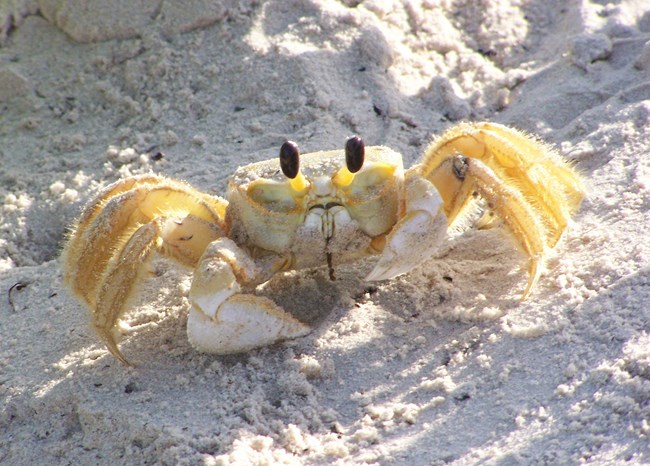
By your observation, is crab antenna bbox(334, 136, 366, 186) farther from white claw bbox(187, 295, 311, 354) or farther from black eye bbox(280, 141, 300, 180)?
white claw bbox(187, 295, 311, 354)

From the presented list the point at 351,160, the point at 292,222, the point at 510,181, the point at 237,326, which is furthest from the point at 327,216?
the point at 510,181

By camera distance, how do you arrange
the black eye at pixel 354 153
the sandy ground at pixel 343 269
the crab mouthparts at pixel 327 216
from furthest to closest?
the crab mouthparts at pixel 327 216 < the black eye at pixel 354 153 < the sandy ground at pixel 343 269

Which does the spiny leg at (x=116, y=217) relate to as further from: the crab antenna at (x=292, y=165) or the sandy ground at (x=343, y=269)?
the crab antenna at (x=292, y=165)

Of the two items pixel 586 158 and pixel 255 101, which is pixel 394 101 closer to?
pixel 255 101

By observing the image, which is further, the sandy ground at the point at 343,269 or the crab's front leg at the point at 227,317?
the crab's front leg at the point at 227,317

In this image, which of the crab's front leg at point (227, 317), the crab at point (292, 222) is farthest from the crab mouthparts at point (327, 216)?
the crab's front leg at point (227, 317)

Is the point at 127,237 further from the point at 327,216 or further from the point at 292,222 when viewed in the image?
the point at 327,216

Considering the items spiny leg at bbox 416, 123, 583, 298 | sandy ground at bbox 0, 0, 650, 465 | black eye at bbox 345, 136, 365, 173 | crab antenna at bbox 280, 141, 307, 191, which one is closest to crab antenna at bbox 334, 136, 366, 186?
black eye at bbox 345, 136, 365, 173
